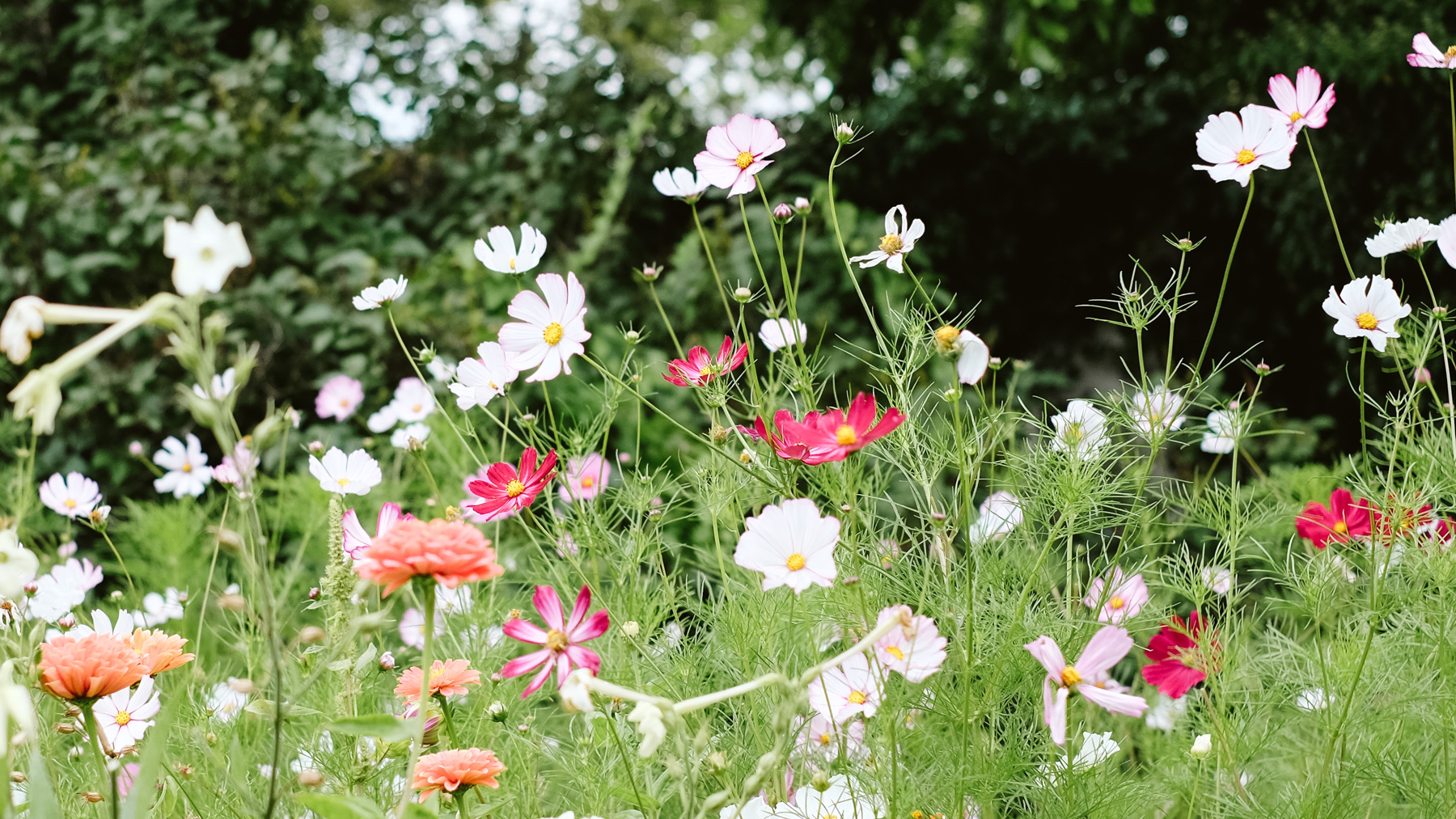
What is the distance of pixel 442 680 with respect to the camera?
2.76 ft

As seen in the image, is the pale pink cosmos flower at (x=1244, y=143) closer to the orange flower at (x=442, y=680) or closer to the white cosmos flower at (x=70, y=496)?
the orange flower at (x=442, y=680)

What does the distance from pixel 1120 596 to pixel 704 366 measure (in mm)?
488

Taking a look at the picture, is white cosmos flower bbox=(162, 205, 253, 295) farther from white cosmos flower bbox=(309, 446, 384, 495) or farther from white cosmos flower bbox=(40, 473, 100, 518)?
white cosmos flower bbox=(40, 473, 100, 518)

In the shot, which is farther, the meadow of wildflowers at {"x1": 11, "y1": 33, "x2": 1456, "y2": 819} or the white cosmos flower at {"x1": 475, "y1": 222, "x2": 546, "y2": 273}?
the white cosmos flower at {"x1": 475, "y1": 222, "x2": 546, "y2": 273}

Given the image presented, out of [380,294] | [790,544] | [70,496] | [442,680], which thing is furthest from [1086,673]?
[70,496]

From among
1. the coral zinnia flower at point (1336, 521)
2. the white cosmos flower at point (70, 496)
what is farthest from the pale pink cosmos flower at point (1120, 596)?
the white cosmos flower at point (70, 496)

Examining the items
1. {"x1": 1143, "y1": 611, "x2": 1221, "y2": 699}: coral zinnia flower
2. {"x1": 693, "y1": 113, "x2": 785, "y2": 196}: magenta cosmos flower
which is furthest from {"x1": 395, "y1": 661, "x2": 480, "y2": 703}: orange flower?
{"x1": 1143, "y1": 611, "x2": 1221, "y2": 699}: coral zinnia flower

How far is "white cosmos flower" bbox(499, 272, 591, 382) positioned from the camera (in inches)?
36.6

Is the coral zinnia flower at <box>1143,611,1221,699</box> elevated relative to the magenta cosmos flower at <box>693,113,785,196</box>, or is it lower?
lower

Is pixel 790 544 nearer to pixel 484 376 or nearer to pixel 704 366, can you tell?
pixel 704 366

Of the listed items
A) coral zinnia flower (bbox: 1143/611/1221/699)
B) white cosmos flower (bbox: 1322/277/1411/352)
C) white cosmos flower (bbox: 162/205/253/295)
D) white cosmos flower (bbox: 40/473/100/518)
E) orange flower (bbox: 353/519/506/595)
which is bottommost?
white cosmos flower (bbox: 40/473/100/518)

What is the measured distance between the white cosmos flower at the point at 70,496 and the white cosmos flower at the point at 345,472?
46cm

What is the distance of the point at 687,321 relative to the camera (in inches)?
97.1

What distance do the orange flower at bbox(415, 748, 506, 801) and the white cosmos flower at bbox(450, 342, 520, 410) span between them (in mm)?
349
